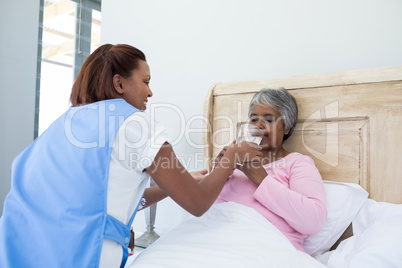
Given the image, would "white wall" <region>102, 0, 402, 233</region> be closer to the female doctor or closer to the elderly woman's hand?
the elderly woman's hand

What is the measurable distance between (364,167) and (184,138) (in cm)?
103

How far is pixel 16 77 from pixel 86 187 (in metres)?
2.16

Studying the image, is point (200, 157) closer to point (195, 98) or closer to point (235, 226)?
point (195, 98)

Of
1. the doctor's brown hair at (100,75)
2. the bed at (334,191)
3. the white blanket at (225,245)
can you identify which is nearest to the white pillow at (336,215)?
the bed at (334,191)

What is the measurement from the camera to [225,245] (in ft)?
3.00

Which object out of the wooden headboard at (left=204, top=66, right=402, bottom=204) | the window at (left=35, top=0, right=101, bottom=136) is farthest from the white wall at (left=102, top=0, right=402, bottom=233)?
the window at (left=35, top=0, right=101, bottom=136)

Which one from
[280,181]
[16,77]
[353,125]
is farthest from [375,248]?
[16,77]

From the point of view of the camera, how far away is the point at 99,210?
77cm

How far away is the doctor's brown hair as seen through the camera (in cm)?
93

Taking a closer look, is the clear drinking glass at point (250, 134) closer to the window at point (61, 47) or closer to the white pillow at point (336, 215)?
the white pillow at point (336, 215)

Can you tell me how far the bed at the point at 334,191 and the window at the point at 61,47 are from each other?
1804 mm

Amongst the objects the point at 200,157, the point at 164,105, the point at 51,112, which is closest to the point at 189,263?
the point at 200,157

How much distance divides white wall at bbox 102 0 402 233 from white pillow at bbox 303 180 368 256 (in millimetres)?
565

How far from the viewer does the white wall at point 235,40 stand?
4.61 ft
